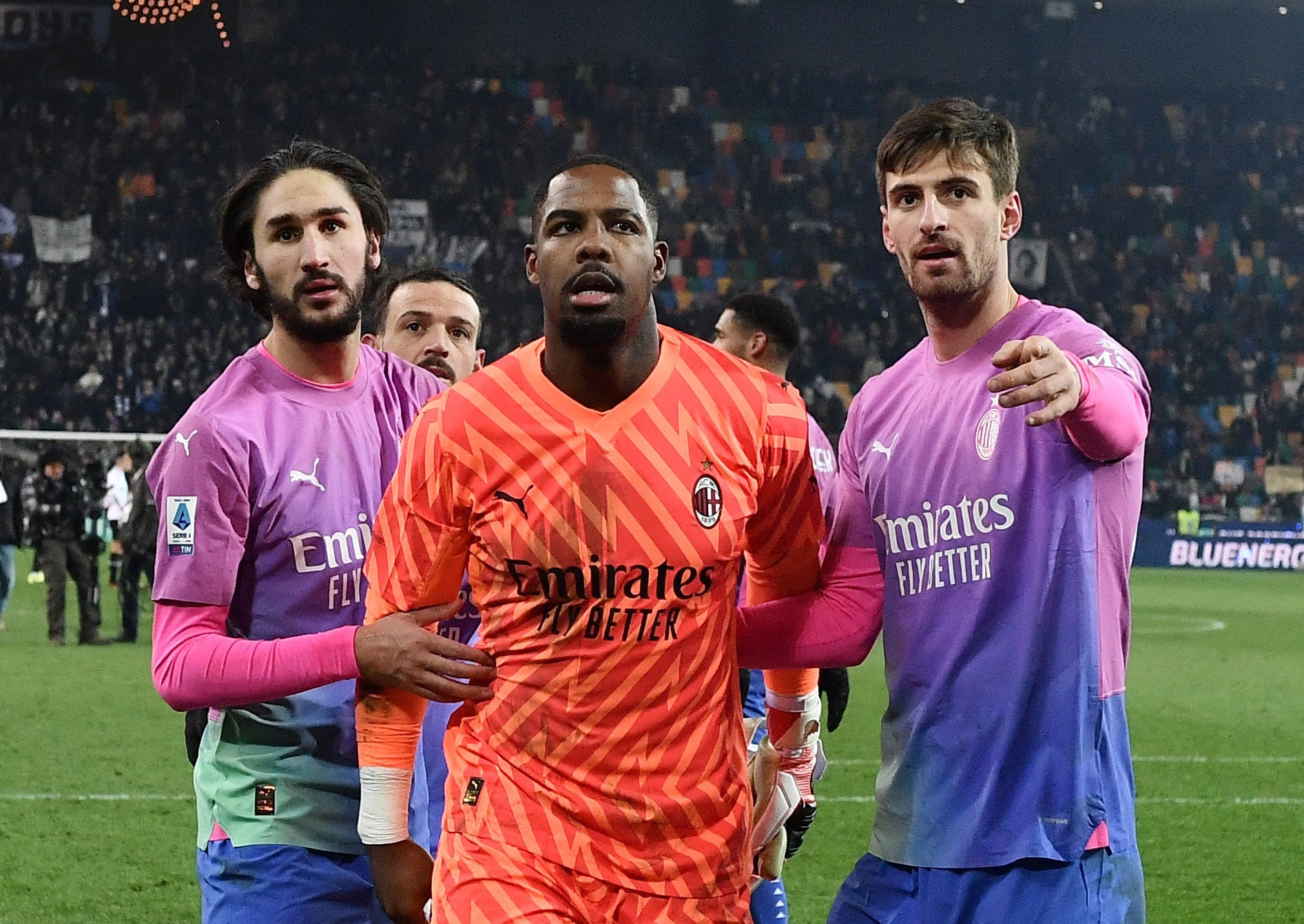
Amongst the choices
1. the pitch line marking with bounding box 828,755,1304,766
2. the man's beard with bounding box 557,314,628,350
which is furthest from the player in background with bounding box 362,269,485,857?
the pitch line marking with bounding box 828,755,1304,766

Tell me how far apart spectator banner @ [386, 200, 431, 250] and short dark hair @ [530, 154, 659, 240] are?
27147 millimetres

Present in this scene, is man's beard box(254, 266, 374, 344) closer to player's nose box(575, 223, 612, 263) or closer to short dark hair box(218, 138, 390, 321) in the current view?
short dark hair box(218, 138, 390, 321)

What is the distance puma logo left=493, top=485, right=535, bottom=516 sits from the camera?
3021 millimetres

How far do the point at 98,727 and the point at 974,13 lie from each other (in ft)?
94.7

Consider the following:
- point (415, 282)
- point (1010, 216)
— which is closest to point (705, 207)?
point (415, 282)

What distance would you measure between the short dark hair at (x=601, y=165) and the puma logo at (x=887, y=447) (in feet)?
2.46

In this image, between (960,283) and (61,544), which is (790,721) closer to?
(960,283)

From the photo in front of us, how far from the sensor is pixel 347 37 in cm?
3281

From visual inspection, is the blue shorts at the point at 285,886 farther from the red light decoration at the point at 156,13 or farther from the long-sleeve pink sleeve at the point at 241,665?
the red light decoration at the point at 156,13

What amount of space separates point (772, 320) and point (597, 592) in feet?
14.4

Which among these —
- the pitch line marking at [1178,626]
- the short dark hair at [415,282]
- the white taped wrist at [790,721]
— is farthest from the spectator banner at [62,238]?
the white taped wrist at [790,721]

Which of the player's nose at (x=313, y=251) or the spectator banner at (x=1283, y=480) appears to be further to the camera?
the spectator banner at (x=1283, y=480)

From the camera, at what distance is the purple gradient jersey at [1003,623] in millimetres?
3168

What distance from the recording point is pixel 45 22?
102 ft
